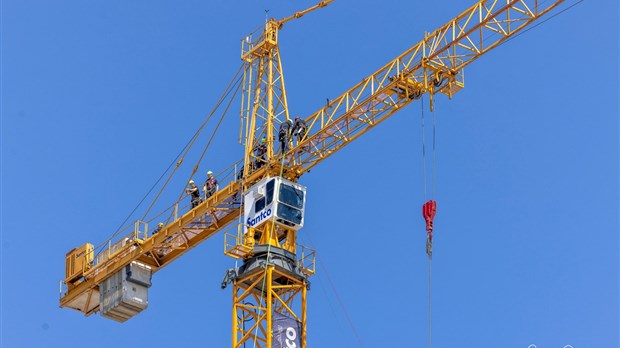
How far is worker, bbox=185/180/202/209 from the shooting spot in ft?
293

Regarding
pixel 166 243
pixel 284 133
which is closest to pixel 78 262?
pixel 166 243

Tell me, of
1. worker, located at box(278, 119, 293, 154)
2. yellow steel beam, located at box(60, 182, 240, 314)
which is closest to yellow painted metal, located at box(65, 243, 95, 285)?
yellow steel beam, located at box(60, 182, 240, 314)

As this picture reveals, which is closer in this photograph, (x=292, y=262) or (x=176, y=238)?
(x=292, y=262)

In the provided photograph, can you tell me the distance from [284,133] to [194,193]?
18.1ft

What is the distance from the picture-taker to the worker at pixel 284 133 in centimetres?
8669

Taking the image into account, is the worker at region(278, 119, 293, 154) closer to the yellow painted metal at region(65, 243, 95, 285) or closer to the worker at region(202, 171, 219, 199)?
the worker at region(202, 171, 219, 199)

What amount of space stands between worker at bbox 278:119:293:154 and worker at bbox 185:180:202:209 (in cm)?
473

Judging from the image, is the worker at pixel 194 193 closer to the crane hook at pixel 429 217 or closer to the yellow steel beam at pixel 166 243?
the yellow steel beam at pixel 166 243

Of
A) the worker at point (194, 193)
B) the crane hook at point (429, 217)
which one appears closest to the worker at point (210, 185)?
the worker at point (194, 193)

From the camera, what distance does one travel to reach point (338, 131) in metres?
86.2

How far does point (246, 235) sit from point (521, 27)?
14177 millimetres

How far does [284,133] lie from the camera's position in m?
86.7

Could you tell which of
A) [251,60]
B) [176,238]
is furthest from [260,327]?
[251,60]

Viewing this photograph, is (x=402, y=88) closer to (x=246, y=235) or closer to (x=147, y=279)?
(x=246, y=235)
